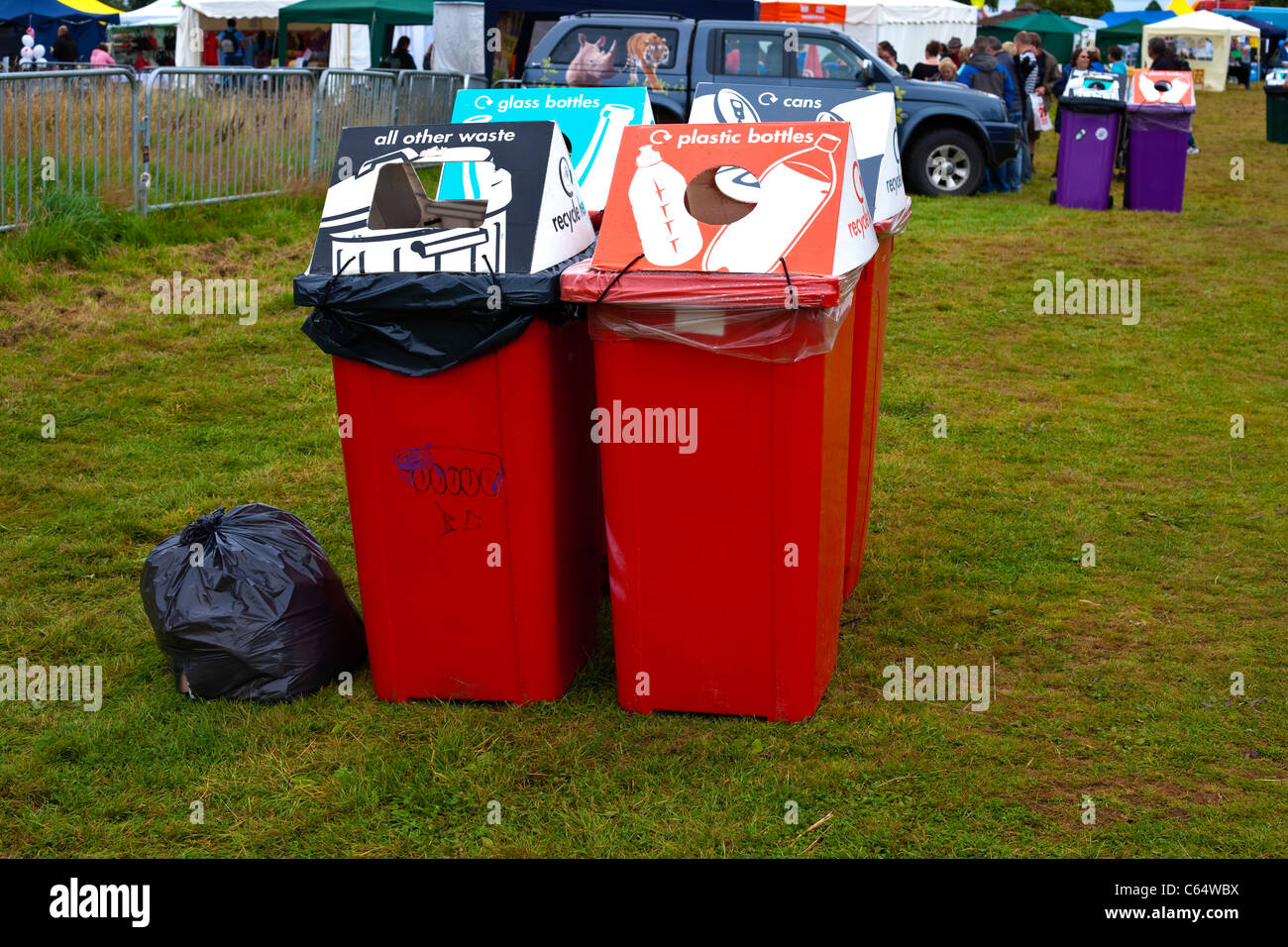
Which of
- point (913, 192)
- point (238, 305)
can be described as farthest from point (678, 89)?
point (238, 305)

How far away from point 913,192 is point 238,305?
324 inches

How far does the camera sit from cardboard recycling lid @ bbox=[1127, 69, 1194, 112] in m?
12.2

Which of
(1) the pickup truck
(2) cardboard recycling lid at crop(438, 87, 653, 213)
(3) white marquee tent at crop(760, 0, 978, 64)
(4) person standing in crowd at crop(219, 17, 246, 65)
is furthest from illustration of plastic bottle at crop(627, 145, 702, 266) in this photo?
(4) person standing in crowd at crop(219, 17, 246, 65)

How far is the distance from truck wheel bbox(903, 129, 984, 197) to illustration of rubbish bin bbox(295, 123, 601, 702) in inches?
421

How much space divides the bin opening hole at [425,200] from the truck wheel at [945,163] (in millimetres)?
10477

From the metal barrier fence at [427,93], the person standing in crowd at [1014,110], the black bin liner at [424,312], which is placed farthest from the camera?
the person standing in crowd at [1014,110]

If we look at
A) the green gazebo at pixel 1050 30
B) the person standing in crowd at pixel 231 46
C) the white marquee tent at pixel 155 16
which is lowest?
the person standing in crowd at pixel 231 46

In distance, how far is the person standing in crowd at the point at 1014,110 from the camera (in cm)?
1423

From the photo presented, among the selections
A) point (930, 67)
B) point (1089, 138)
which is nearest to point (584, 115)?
point (1089, 138)

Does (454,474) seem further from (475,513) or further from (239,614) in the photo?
(239,614)

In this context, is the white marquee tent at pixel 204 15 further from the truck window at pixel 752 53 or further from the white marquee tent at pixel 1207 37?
the white marquee tent at pixel 1207 37

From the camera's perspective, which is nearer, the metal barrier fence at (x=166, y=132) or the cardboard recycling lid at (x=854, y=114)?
the cardboard recycling lid at (x=854, y=114)

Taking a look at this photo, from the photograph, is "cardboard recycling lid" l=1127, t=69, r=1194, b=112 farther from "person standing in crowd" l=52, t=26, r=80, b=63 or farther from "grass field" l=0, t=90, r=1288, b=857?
"person standing in crowd" l=52, t=26, r=80, b=63

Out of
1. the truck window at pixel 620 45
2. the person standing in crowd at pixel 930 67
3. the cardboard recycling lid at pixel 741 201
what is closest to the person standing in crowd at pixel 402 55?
the truck window at pixel 620 45
